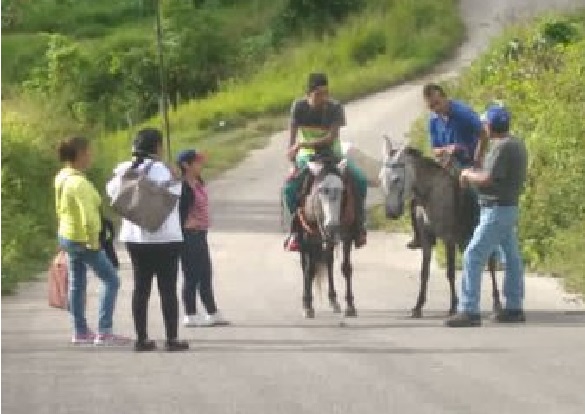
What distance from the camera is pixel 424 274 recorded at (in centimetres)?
1684

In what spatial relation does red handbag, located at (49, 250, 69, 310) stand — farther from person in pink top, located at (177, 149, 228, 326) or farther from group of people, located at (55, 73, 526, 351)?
person in pink top, located at (177, 149, 228, 326)

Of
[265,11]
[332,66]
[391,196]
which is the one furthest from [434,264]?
[265,11]

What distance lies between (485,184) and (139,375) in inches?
175

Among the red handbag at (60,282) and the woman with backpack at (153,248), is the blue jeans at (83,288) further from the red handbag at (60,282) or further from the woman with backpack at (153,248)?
the woman with backpack at (153,248)

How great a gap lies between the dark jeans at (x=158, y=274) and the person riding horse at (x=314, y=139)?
10.7 ft

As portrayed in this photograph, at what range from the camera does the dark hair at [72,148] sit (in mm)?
14734

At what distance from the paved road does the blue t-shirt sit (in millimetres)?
1691

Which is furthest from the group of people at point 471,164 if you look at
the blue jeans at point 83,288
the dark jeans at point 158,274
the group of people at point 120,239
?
the dark jeans at point 158,274

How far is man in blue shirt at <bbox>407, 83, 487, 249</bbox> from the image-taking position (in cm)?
1672

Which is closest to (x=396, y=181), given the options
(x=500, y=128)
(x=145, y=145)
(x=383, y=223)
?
(x=500, y=128)

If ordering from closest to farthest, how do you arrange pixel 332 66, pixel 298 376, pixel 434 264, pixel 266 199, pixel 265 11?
pixel 298 376
pixel 434 264
pixel 266 199
pixel 332 66
pixel 265 11

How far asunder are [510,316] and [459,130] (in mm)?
2054

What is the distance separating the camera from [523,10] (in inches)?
2062

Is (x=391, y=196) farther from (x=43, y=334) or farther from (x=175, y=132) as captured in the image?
(x=175, y=132)
